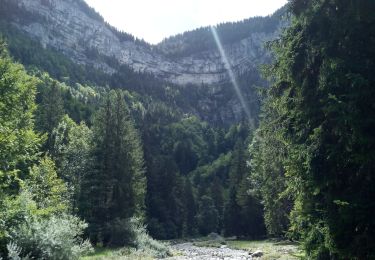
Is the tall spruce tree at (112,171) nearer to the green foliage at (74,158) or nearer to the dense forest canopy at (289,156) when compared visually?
the dense forest canopy at (289,156)

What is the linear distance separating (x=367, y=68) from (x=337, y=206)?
439 centimetres

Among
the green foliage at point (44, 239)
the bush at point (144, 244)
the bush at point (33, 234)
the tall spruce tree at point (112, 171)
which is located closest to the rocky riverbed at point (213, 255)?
the bush at point (144, 244)

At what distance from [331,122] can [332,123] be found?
0.05 metres

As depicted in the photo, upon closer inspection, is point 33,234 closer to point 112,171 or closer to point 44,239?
point 44,239

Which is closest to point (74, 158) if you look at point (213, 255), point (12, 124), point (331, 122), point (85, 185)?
point (85, 185)

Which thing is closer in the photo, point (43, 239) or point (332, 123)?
point (332, 123)

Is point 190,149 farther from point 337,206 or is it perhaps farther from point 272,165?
point 337,206

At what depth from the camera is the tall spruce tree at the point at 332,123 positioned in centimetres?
1196

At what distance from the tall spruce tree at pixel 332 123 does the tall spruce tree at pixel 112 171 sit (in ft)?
98.5

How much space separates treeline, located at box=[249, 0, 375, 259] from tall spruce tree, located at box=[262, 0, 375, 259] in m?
0.03

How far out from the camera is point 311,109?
14.6m

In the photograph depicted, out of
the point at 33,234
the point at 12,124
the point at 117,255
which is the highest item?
the point at 12,124

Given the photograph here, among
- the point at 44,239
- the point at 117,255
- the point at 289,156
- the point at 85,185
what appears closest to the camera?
the point at 289,156

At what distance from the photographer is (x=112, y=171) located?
4497cm
